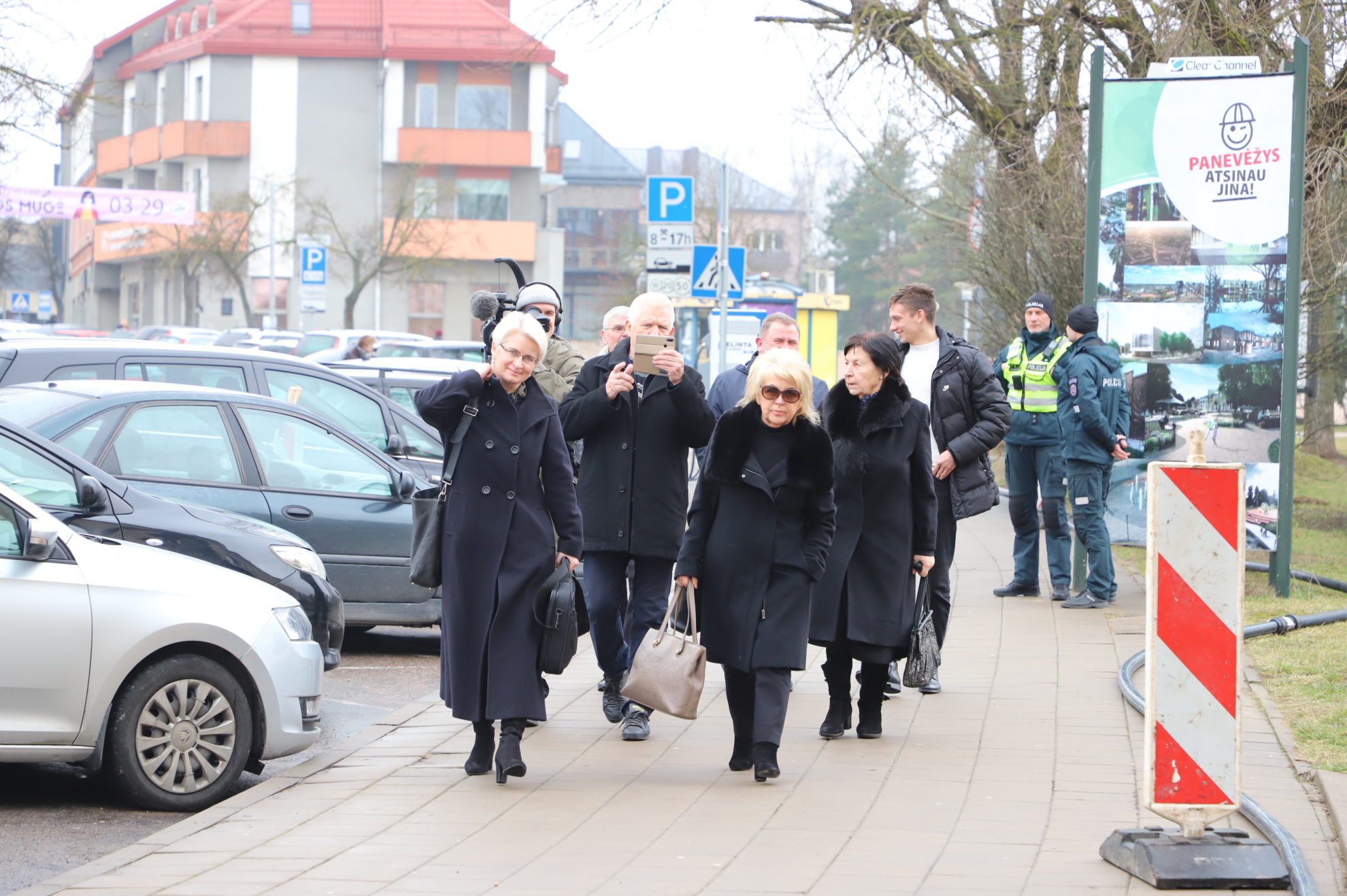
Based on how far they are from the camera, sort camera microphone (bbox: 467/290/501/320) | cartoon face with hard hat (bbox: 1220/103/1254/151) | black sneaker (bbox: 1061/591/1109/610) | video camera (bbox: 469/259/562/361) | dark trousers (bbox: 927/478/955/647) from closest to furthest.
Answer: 1. video camera (bbox: 469/259/562/361)
2. dark trousers (bbox: 927/478/955/647)
3. camera microphone (bbox: 467/290/501/320)
4. black sneaker (bbox: 1061/591/1109/610)
5. cartoon face with hard hat (bbox: 1220/103/1254/151)

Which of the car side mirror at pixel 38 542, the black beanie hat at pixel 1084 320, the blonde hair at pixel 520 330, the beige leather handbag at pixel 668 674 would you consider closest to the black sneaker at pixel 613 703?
the beige leather handbag at pixel 668 674

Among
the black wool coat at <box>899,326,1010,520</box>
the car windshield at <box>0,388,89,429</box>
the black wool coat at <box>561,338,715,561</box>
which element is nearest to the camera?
the black wool coat at <box>561,338,715,561</box>

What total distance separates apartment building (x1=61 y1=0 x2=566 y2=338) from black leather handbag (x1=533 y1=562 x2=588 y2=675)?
194 feet

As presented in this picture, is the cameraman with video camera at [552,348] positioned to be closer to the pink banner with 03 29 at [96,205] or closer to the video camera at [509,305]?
the video camera at [509,305]

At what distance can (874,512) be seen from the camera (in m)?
7.32

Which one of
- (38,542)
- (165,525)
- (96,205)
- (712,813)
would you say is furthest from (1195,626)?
(96,205)

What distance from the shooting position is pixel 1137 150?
12016 mm

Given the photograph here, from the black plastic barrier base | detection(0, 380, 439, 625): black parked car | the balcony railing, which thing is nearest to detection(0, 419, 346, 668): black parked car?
detection(0, 380, 439, 625): black parked car

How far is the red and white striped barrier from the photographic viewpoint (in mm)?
5043

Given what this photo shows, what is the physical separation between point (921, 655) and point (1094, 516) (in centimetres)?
437

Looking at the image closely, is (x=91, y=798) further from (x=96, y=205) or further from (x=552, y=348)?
(x=96, y=205)

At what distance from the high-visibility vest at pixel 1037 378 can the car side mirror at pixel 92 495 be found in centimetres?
680

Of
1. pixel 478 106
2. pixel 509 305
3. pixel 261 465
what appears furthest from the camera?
pixel 478 106

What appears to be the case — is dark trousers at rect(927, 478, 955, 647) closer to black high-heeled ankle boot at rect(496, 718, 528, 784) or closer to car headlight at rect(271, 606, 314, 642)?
black high-heeled ankle boot at rect(496, 718, 528, 784)
